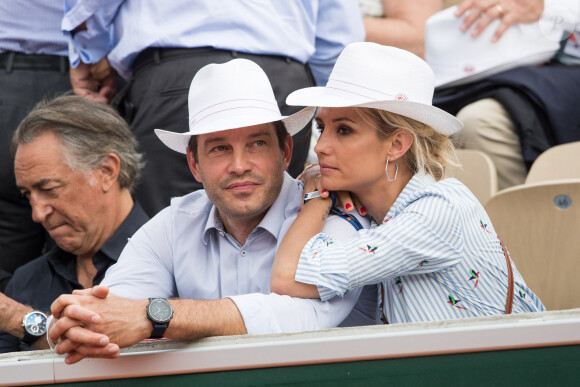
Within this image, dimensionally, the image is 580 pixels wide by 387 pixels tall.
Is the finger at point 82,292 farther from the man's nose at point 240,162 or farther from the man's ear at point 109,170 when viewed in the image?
the man's ear at point 109,170

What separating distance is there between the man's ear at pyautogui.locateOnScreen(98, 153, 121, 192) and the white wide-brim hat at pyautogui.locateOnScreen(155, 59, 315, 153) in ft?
2.45

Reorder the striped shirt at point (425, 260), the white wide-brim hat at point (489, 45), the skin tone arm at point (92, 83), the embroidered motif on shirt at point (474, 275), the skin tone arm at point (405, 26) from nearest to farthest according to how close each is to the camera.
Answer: the striped shirt at point (425, 260) < the embroidered motif on shirt at point (474, 275) < the skin tone arm at point (92, 83) < the white wide-brim hat at point (489, 45) < the skin tone arm at point (405, 26)

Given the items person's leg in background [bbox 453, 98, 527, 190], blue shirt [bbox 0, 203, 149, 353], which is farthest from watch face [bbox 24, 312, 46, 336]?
person's leg in background [bbox 453, 98, 527, 190]

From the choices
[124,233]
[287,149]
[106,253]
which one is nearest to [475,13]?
[287,149]

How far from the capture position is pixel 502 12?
3680mm

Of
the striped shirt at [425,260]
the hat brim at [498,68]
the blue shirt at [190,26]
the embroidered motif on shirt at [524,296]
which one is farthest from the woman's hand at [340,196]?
the hat brim at [498,68]

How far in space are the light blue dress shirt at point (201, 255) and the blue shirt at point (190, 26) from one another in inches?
32.7

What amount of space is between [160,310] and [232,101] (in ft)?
2.45

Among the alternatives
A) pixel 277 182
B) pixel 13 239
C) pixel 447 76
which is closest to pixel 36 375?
pixel 277 182

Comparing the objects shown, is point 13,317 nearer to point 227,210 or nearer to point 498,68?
point 227,210

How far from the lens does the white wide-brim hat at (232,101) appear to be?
7.86 feet

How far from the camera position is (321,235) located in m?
2.23

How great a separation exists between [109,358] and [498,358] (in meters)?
0.88

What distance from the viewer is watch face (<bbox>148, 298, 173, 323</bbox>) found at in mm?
1942
